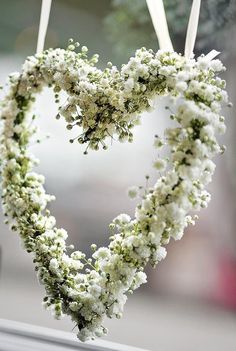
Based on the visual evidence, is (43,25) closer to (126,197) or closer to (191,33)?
(191,33)

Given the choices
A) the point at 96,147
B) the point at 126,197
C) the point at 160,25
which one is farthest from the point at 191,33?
the point at 126,197

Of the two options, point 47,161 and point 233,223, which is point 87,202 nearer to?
point 47,161

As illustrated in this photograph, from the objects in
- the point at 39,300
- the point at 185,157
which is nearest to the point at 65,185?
the point at 39,300

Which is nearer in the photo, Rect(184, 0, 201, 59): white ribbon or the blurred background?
Rect(184, 0, 201, 59): white ribbon

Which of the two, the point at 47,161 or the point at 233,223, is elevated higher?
the point at 47,161

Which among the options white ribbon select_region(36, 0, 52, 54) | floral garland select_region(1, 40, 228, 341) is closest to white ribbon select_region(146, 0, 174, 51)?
floral garland select_region(1, 40, 228, 341)

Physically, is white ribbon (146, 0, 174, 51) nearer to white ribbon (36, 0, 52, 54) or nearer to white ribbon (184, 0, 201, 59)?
white ribbon (184, 0, 201, 59)
